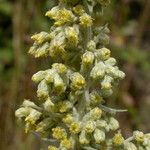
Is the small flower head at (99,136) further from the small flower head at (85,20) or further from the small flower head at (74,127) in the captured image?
the small flower head at (85,20)

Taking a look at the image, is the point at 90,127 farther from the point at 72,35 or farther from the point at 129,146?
the point at 72,35

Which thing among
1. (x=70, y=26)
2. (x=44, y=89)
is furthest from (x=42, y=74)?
(x=70, y=26)

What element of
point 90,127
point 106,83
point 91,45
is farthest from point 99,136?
point 91,45

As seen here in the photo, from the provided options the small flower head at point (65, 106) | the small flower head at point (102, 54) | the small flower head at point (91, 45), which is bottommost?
the small flower head at point (65, 106)

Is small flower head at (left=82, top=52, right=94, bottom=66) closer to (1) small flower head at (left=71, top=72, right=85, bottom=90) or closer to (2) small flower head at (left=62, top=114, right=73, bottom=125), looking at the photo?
(1) small flower head at (left=71, top=72, right=85, bottom=90)

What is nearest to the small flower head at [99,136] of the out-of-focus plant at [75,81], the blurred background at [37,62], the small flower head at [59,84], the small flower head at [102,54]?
the out-of-focus plant at [75,81]

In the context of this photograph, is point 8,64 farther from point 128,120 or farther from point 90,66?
point 90,66

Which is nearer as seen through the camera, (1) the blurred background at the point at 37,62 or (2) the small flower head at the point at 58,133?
(2) the small flower head at the point at 58,133
